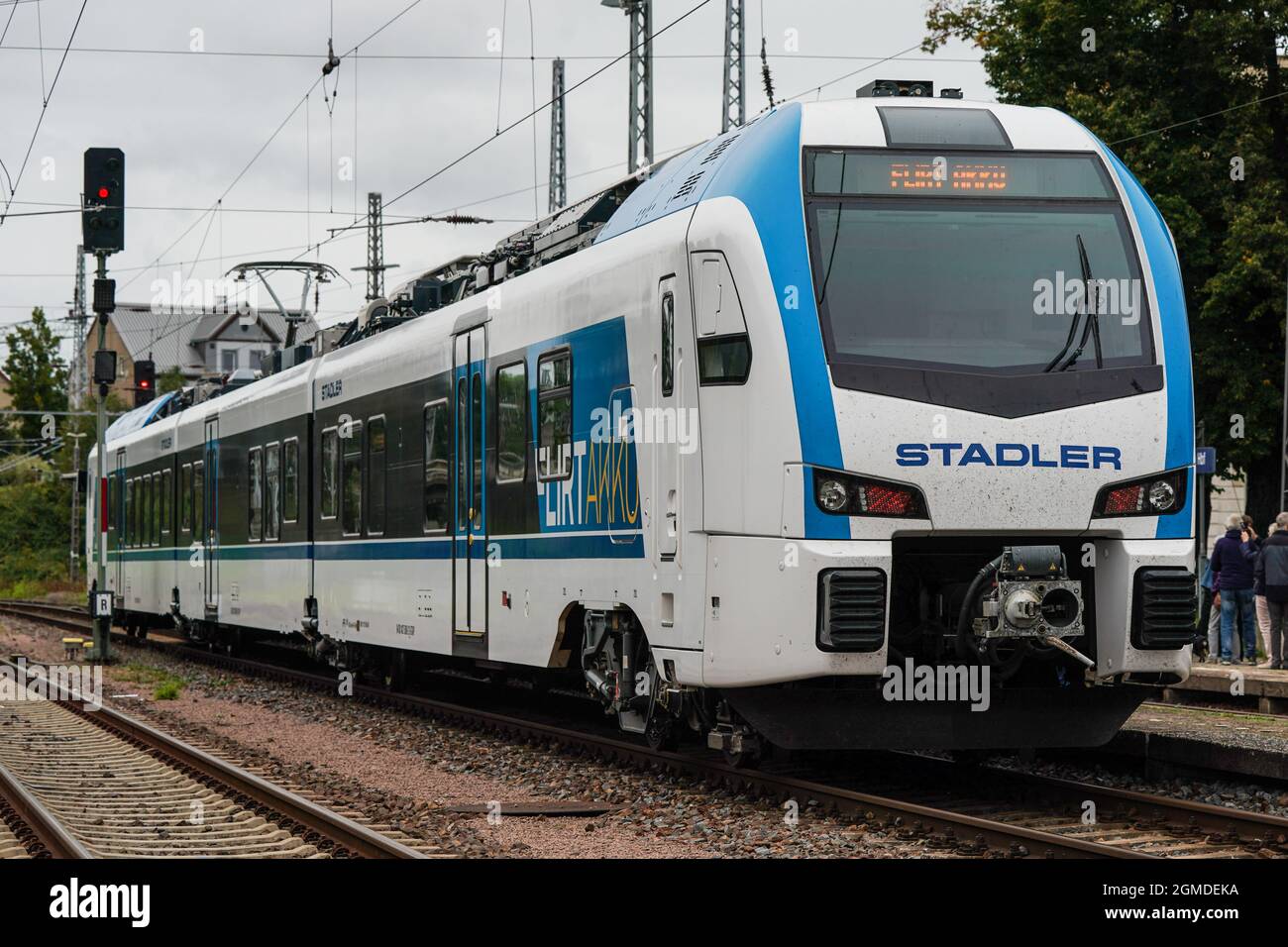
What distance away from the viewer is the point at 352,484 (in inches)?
687

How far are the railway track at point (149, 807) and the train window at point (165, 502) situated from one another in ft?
38.2

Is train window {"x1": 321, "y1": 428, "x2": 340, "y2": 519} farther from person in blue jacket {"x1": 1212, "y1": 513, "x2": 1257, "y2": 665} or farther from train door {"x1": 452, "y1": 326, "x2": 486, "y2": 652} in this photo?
person in blue jacket {"x1": 1212, "y1": 513, "x2": 1257, "y2": 665}

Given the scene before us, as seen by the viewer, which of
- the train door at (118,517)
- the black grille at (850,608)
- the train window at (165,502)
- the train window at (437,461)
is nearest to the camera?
the black grille at (850,608)

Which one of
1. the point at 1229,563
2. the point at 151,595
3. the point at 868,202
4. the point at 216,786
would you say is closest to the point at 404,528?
the point at 216,786

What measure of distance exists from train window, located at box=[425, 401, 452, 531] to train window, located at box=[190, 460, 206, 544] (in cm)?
994

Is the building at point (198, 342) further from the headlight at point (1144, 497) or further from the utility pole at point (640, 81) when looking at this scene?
the headlight at point (1144, 497)

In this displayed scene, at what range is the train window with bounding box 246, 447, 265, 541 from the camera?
21.1 meters

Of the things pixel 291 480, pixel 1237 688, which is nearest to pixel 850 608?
pixel 1237 688

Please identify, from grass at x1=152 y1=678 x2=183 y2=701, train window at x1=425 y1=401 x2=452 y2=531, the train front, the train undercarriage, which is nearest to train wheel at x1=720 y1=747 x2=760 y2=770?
the train undercarriage

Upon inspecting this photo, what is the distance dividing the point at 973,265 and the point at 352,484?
9026 millimetres

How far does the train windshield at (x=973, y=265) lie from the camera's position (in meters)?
9.51

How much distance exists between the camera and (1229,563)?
19016 mm

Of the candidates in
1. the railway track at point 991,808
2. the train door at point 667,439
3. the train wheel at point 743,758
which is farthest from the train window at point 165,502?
the train door at point 667,439

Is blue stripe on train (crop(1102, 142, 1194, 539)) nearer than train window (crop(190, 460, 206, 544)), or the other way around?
blue stripe on train (crop(1102, 142, 1194, 539))
